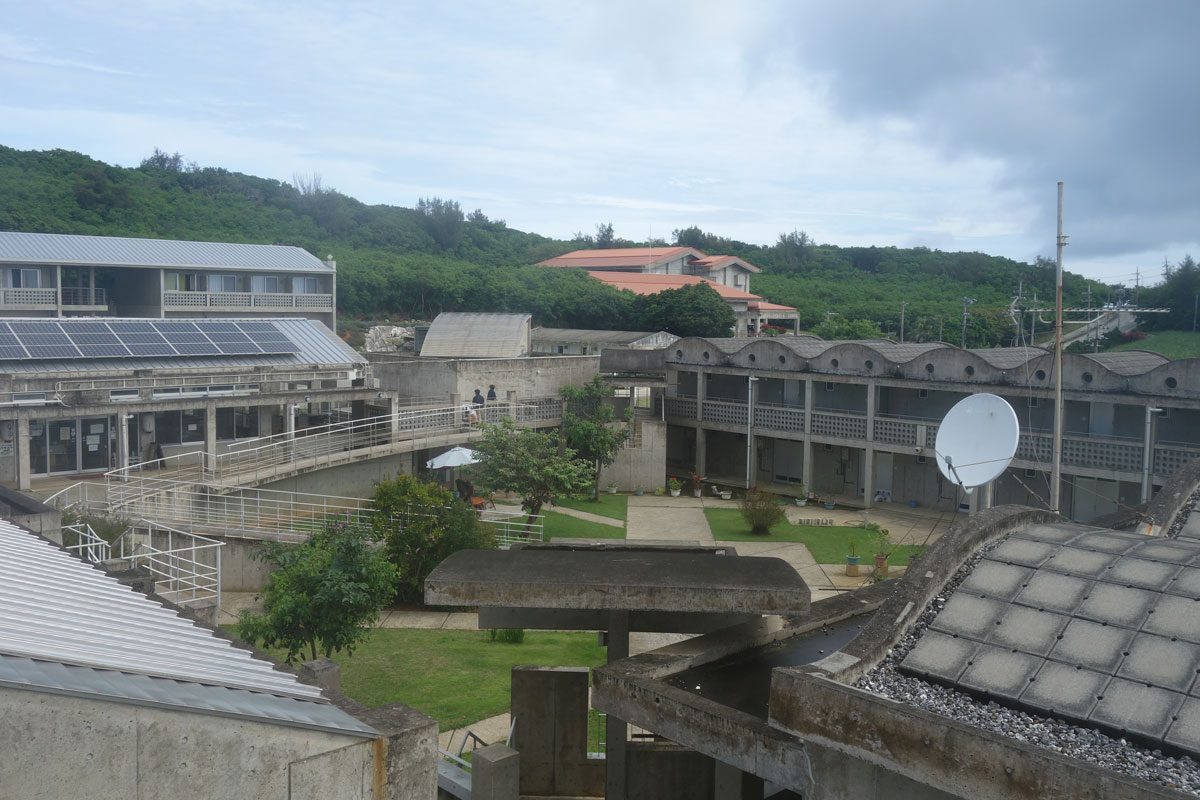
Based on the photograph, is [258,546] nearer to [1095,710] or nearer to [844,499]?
[1095,710]

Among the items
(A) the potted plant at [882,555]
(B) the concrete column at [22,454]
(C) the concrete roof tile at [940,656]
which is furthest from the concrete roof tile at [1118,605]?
(B) the concrete column at [22,454]

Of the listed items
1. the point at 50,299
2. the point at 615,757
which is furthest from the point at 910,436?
the point at 50,299

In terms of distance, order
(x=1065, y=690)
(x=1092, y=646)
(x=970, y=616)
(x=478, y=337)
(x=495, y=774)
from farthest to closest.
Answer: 1. (x=478, y=337)
2. (x=495, y=774)
3. (x=970, y=616)
4. (x=1092, y=646)
5. (x=1065, y=690)

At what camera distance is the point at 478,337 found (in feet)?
156

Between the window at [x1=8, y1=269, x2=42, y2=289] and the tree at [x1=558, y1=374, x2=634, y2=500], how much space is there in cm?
2371

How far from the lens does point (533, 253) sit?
103375 mm

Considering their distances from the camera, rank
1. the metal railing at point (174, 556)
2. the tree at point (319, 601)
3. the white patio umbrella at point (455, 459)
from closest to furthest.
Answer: the tree at point (319, 601) < the metal railing at point (174, 556) < the white patio umbrella at point (455, 459)

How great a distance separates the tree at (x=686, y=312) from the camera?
2633 inches

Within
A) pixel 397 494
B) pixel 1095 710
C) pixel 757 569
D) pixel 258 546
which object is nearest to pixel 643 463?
pixel 397 494

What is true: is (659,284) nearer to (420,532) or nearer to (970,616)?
(420,532)

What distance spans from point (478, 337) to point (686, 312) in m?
23.5

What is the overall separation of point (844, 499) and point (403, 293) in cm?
4091

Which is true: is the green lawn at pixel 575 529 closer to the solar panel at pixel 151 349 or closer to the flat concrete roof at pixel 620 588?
the solar panel at pixel 151 349

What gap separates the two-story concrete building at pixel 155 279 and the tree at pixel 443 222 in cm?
4338
